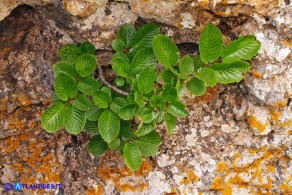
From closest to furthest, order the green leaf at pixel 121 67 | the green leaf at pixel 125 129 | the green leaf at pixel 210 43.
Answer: the green leaf at pixel 210 43 < the green leaf at pixel 121 67 < the green leaf at pixel 125 129

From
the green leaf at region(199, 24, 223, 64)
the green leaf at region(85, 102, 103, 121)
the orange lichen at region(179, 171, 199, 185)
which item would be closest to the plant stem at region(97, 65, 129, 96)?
the green leaf at region(85, 102, 103, 121)

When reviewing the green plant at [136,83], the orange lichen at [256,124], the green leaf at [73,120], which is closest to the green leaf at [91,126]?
the green plant at [136,83]

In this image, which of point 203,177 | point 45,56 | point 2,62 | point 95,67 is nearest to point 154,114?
point 95,67

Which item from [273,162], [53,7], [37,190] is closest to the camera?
[53,7]

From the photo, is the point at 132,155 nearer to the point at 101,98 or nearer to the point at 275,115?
the point at 101,98

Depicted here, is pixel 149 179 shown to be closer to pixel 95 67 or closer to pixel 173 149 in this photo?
pixel 173 149

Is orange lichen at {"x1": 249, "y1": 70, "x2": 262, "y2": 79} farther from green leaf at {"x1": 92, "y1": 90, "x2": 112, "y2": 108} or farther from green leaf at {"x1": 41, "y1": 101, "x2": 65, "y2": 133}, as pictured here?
green leaf at {"x1": 41, "y1": 101, "x2": 65, "y2": 133}

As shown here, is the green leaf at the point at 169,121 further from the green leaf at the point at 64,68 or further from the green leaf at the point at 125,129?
the green leaf at the point at 64,68
